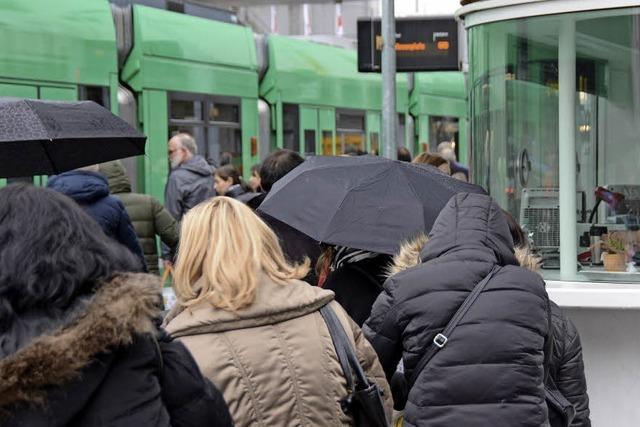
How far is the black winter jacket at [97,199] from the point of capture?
665cm

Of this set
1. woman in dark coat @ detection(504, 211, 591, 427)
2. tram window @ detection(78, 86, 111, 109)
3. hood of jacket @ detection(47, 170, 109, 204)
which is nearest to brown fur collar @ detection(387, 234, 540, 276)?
woman in dark coat @ detection(504, 211, 591, 427)

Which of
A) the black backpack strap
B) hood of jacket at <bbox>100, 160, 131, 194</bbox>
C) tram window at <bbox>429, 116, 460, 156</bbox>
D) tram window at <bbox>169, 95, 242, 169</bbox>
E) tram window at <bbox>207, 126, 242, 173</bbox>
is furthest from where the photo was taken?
tram window at <bbox>429, 116, 460, 156</bbox>

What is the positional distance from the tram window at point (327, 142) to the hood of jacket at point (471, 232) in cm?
1204

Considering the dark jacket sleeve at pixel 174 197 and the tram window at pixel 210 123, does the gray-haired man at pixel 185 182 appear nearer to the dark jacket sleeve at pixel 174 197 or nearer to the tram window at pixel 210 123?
the dark jacket sleeve at pixel 174 197

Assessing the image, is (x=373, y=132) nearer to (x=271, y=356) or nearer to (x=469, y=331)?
(x=469, y=331)

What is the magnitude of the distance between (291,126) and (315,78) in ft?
3.21

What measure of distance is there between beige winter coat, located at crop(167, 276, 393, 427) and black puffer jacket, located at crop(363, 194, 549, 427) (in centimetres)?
34

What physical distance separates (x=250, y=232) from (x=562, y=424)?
4.30 feet

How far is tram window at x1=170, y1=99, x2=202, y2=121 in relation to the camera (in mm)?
12443

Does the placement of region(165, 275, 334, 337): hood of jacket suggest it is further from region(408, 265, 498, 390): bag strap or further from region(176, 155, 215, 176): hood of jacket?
region(176, 155, 215, 176): hood of jacket

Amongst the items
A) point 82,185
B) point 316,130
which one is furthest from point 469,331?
point 316,130

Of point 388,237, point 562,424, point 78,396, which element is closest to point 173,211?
point 388,237

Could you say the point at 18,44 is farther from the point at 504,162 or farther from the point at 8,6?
the point at 504,162

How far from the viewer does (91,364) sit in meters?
2.31
